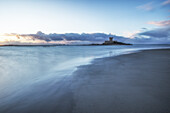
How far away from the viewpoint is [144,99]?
275 centimetres

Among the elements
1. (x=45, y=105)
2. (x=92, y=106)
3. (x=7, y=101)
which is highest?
(x=92, y=106)

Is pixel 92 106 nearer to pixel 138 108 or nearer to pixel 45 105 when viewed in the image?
pixel 138 108

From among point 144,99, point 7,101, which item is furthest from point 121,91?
point 7,101

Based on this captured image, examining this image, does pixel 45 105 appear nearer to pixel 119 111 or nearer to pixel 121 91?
pixel 119 111

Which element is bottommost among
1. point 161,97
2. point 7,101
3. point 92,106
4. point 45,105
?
point 7,101

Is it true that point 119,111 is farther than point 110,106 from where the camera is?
No

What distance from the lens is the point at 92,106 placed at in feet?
8.49

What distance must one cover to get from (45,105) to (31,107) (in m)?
0.41

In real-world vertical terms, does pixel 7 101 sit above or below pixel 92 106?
below

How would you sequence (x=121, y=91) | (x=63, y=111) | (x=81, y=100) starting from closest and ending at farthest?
(x=63, y=111) → (x=81, y=100) → (x=121, y=91)

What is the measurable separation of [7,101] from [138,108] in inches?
166

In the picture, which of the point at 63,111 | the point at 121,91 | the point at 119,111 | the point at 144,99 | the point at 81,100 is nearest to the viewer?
the point at 119,111

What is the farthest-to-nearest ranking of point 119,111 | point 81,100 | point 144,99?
point 81,100 → point 144,99 → point 119,111

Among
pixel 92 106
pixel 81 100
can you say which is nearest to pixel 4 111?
pixel 81 100
